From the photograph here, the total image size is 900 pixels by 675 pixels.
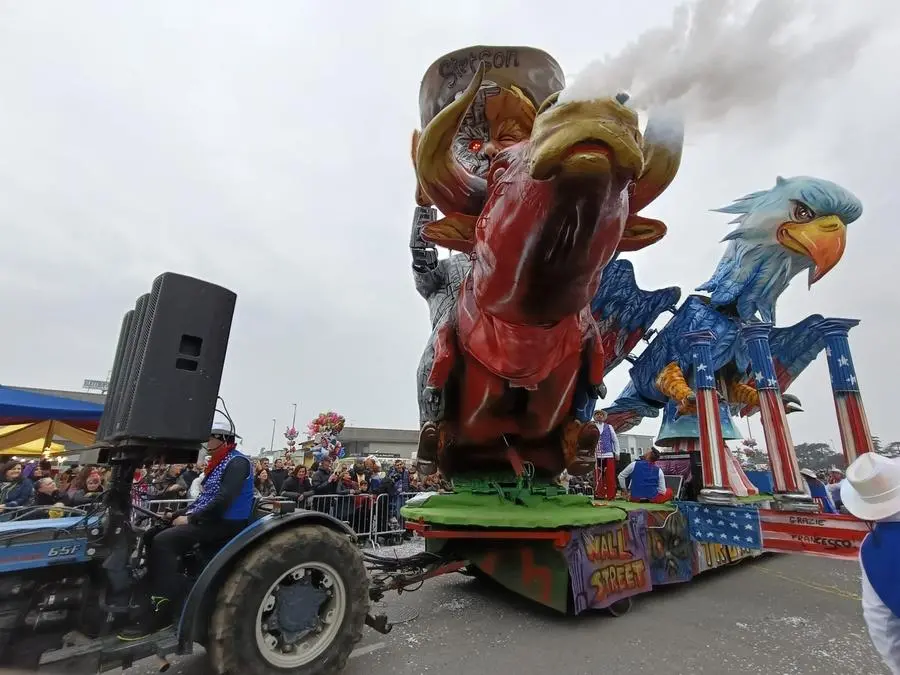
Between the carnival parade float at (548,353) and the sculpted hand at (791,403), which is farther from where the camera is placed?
the sculpted hand at (791,403)

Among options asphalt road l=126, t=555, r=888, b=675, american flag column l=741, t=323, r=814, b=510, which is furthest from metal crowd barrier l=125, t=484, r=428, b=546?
american flag column l=741, t=323, r=814, b=510

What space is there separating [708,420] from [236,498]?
5.68 metres

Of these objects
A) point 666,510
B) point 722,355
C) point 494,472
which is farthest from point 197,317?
point 722,355

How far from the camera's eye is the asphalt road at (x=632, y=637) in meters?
2.84

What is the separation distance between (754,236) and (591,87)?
876 cm

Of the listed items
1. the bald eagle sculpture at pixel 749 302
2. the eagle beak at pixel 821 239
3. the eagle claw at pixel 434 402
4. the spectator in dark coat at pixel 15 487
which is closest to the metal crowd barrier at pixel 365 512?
the spectator in dark coat at pixel 15 487

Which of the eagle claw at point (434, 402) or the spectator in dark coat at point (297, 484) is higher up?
the eagle claw at point (434, 402)

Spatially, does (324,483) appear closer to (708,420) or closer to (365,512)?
(365,512)

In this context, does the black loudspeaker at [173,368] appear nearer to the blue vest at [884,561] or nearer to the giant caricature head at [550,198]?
the giant caricature head at [550,198]

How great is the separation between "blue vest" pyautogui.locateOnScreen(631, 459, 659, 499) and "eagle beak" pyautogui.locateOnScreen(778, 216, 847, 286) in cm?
463

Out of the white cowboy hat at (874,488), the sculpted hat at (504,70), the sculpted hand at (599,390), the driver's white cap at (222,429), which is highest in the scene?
the sculpted hat at (504,70)

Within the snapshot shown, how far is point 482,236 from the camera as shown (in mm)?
2176

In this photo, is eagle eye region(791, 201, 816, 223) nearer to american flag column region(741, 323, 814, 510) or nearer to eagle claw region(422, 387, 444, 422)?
american flag column region(741, 323, 814, 510)

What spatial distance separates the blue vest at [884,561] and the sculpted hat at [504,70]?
11.3ft
